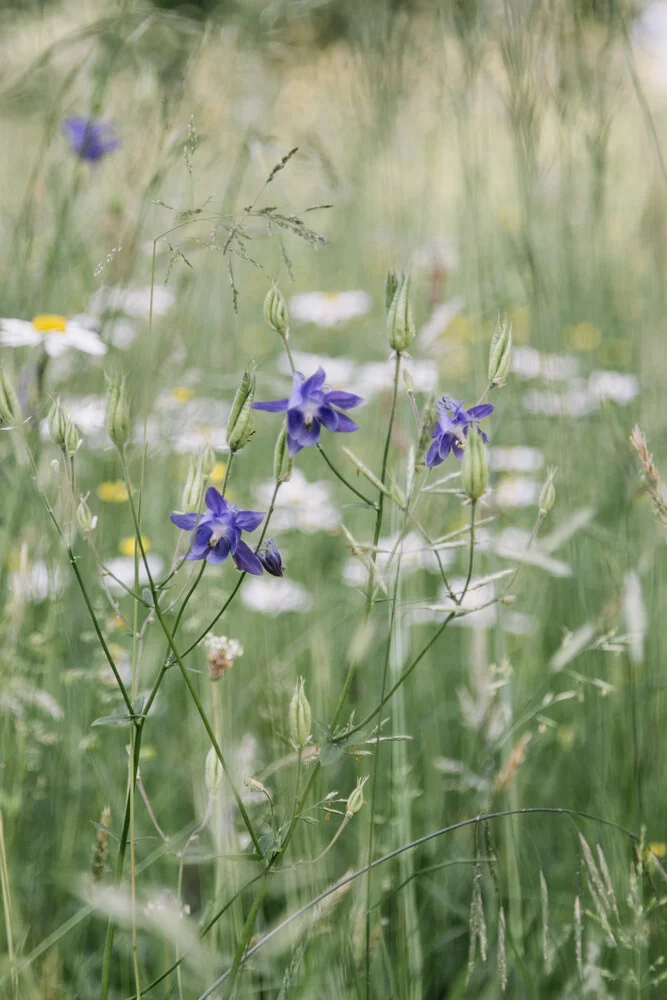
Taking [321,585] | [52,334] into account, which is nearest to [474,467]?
[52,334]

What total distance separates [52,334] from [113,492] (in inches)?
16.3

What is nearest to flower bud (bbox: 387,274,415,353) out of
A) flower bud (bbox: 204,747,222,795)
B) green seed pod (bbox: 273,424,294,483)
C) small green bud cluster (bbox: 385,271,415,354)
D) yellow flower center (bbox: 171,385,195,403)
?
small green bud cluster (bbox: 385,271,415,354)

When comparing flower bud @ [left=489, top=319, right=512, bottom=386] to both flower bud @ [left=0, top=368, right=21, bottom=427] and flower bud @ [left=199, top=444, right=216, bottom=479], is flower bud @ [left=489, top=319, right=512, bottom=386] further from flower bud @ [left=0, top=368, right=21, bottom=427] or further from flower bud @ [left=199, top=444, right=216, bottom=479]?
flower bud @ [left=0, top=368, right=21, bottom=427]

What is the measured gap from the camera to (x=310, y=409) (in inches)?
26.1

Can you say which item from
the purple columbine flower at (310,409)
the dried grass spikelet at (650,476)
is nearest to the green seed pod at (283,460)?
the purple columbine flower at (310,409)

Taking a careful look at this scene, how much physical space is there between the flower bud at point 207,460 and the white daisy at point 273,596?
0.85 m

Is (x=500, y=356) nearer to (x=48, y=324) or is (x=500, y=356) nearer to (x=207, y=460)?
(x=207, y=460)

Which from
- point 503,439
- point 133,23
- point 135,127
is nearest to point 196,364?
point 135,127

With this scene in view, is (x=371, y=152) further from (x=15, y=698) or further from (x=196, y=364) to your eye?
(x=15, y=698)

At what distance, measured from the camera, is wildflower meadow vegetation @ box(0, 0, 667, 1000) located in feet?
2.24

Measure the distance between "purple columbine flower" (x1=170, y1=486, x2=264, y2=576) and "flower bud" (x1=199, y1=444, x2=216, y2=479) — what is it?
0.05 ft

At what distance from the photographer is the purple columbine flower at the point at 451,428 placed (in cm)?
68

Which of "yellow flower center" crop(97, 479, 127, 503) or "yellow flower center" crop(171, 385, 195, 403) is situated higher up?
"yellow flower center" crop(171, 385, 195, 403)

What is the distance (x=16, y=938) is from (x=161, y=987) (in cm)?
25
